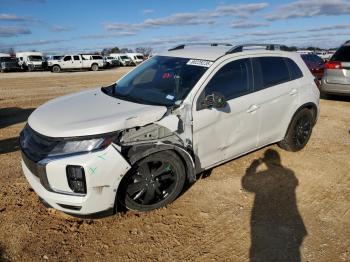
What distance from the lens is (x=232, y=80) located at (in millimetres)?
4547

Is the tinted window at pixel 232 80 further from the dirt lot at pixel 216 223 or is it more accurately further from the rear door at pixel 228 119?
the dirt lot at pixel 216 223

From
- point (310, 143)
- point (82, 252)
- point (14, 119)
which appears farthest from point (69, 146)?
point (14, 119)

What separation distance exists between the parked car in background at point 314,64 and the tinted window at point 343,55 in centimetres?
474

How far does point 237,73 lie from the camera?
4633 millimetres

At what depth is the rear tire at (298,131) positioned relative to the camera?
221 inches

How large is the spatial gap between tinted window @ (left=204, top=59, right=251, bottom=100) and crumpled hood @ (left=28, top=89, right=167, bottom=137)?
33.2 inches

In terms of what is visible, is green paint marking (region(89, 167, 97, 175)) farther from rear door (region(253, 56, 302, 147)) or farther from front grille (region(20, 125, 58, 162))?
rear door (region(253, 56, 302, 147))

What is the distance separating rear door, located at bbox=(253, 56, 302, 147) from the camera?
489cm

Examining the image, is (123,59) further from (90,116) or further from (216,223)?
(216,223)

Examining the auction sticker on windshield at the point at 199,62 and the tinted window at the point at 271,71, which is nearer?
the auction sticker on windshield at the point at 199,62

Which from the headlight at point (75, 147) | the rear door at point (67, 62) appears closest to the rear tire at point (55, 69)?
the rear door at point (67, 62)

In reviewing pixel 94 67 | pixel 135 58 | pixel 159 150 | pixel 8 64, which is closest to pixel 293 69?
pixel 159 150

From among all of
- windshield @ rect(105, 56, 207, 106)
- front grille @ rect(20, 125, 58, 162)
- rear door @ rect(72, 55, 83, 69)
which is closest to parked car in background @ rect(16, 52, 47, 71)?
rear door @ rect(72, 55, 83, 69)

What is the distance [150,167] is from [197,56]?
1704mm
